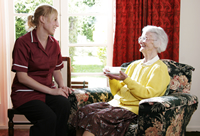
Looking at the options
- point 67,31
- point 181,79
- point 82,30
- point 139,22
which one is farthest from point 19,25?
point 181,79

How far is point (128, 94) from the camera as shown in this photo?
1.78m

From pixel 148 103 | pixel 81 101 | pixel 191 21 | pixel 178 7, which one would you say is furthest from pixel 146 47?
pixel 191 21

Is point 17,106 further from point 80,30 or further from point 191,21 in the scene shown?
point 191,21

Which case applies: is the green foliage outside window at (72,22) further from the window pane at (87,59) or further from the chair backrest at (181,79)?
the chair backrest at (181,79)

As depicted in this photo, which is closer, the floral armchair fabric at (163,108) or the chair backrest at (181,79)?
the floral armchair fabric at (163,108)

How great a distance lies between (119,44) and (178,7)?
0.85 meters

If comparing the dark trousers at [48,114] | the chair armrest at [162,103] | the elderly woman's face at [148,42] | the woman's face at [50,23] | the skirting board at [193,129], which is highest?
the woman's face at [50,23]

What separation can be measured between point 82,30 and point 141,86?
4.82ft

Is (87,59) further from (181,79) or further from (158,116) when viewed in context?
(158,116)

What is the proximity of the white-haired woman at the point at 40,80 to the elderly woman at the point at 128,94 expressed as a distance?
0.65ft

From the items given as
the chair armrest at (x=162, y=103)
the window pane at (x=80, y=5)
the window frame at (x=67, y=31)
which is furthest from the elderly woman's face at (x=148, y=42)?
the window pane at (x=80, y=5)

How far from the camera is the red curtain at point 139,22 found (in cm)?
251

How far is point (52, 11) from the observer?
173cm

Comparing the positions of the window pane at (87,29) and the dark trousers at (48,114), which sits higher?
the window pane at (87,29)
